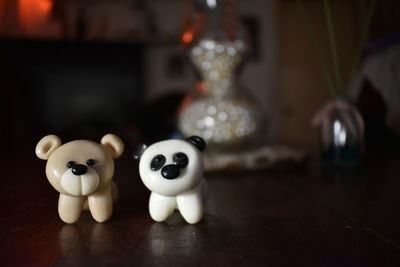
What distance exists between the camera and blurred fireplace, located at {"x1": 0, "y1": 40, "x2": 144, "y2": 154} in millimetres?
3361

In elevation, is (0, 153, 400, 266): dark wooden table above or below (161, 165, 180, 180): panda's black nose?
below

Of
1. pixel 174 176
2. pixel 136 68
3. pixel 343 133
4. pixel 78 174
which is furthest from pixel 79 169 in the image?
pixel 136 68

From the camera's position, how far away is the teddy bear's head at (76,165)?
0.41m

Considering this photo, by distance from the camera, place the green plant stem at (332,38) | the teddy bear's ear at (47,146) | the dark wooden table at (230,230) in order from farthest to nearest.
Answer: the green plant stem at (332,38) < the teddy bear's ear at (47,146) < the dark wooden table at (230,230)

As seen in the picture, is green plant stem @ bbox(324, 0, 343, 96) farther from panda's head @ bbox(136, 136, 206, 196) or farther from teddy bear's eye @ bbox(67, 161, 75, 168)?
teddy bear's eye @ bbox(67, 161, 75, 168)

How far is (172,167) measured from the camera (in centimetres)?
41

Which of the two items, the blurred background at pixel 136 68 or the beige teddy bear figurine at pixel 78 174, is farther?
the blurred background at pixel 136 68

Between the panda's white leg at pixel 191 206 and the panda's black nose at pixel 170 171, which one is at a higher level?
the panda's black nose at pixel 170 171

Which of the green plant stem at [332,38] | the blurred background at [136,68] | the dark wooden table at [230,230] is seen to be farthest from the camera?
the blurred background at [136,68]

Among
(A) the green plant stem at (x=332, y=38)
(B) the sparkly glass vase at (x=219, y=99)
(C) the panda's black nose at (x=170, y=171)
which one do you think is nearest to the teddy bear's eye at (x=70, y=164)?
(C) the panda's black nose at (x=170, y=171)

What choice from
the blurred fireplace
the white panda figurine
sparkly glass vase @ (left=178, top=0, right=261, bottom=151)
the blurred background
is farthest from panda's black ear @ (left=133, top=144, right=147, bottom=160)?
the blurred fireplace

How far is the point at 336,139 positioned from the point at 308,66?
3.12 meters

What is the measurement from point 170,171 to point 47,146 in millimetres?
161

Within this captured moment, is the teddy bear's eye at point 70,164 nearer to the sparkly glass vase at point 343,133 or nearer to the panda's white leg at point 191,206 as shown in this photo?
the panda's white leg at point 191,206
